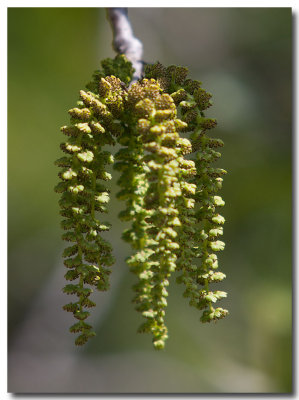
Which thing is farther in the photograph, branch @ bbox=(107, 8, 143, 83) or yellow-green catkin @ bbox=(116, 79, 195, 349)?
branch @ bbox=(107, 8, 143, 83)

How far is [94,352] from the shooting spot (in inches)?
135

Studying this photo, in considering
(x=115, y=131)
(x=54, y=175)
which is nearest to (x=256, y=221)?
(x=54, y=175)

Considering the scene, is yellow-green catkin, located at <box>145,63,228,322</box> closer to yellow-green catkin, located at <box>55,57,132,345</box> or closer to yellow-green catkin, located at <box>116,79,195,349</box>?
yellow-green catkin, located at <box>116,79,195,349</box>

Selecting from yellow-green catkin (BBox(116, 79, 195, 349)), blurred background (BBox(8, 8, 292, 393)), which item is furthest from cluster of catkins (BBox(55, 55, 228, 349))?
blurred background (BBox(8, 8, 292, 393))

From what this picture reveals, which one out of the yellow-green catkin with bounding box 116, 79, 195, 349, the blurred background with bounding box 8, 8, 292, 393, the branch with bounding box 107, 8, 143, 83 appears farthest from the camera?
the blurred background with bounding box 8, 8, 292, 393

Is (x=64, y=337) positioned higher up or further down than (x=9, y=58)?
further down

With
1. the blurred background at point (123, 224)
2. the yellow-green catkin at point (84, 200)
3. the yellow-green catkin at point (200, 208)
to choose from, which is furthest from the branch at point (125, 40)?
the blurred background at point (123, 224)

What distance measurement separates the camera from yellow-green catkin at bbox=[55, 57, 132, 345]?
2.71 feet

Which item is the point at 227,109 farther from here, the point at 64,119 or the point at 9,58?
the point at 9,58

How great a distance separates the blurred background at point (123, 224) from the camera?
3.07 meters

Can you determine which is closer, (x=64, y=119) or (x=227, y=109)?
(x=227, y=109)

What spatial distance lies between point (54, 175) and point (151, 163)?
2835 mm

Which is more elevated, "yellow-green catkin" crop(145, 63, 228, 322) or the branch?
the branch
